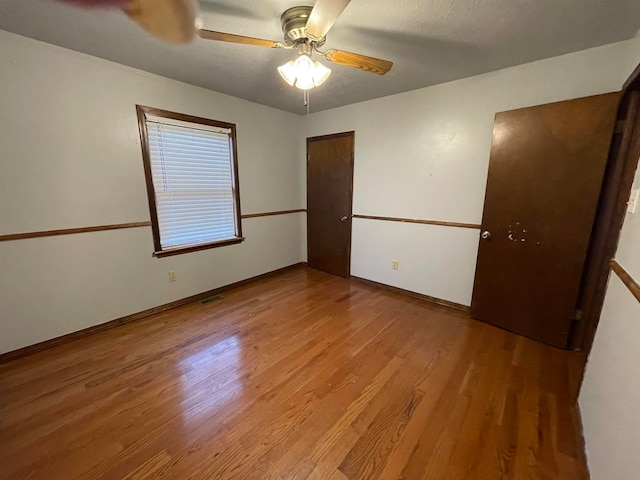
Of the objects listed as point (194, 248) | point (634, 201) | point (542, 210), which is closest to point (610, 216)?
point (542, 210)

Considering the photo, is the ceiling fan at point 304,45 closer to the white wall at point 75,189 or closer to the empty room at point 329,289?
the empty room at point 329,289

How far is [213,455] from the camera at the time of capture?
1250mm

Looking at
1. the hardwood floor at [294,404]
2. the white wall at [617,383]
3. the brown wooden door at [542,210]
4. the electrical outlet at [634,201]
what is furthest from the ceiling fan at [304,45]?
the hardwood floor at [294,404]

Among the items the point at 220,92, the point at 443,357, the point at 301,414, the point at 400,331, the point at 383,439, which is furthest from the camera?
the point at 220,92

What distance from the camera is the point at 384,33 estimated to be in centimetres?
169

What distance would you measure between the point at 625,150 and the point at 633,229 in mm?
916

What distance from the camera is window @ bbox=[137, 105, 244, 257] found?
246cm

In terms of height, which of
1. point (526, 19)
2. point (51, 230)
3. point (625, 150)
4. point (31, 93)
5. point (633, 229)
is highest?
point (526, 19)

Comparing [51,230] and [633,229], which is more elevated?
[633,229]

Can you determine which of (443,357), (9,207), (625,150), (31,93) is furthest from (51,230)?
(625,150)

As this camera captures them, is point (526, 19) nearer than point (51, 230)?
Yes

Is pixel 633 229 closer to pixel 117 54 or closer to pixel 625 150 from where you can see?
pixel 625 150

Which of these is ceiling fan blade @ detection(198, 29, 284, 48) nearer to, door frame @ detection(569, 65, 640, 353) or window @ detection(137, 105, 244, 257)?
window @ detection(137, 105, 244, 257)

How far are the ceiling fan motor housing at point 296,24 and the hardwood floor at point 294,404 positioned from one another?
2115 mm
